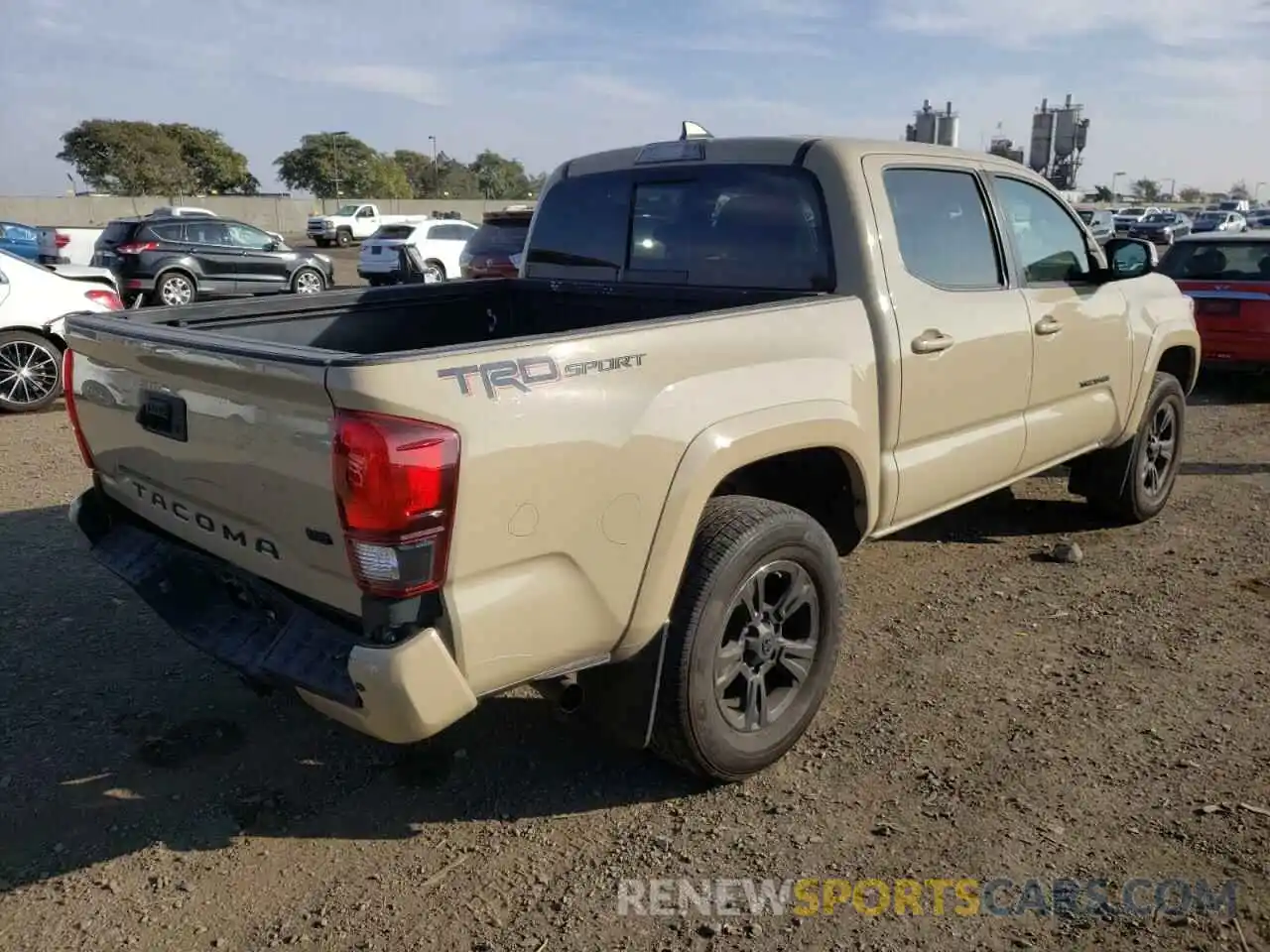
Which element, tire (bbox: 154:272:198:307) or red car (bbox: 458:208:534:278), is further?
tire (bbox: 154:272:198:307)

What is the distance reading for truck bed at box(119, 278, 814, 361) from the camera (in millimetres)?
3828

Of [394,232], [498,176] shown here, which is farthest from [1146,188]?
[394,232]

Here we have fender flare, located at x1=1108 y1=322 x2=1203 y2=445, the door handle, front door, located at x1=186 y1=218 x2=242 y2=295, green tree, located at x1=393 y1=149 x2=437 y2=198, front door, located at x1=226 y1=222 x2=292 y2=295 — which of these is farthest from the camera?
green tree, located at x1=393 y1=149 x2=437 y2=198

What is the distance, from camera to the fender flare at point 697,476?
284 centimetres

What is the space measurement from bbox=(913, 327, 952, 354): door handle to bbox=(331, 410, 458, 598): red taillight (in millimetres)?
2065

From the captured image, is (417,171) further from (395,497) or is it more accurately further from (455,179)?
(395,497)

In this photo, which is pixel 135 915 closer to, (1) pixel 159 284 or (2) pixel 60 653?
(2) pixel 60 653

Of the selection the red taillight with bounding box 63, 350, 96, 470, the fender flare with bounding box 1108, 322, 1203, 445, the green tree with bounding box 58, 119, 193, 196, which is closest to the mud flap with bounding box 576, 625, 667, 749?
the red taillight with bounding box 63, 350, 96, 470

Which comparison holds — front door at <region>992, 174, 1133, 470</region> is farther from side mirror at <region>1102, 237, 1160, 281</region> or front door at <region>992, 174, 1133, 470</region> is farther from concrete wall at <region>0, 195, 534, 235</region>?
concrete wall at <region>0, 195, 534, 235</region>

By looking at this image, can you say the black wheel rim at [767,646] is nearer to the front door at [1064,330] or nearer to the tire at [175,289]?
the front door at [1064,330]

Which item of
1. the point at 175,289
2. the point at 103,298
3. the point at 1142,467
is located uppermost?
the point at 103,298

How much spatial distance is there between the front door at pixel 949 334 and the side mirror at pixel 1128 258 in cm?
91

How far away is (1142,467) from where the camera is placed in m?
5.73

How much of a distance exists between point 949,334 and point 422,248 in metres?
20.2
